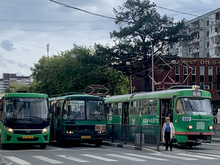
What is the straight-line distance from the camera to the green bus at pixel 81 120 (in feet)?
72.0

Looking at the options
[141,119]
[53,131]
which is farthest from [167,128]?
[53,131]

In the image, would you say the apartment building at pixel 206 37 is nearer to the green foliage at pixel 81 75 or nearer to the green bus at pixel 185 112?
the green foliage at pixel 81 75

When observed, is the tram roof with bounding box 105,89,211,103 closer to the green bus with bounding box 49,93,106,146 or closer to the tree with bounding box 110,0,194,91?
the green bus with bounding box 49,93,106,146

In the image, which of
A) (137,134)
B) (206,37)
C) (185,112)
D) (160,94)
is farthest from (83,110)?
(206,37)

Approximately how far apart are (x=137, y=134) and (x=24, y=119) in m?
5.52

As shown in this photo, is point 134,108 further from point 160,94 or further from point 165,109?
point 165,109

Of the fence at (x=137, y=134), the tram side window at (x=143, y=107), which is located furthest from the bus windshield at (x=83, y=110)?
the tram side window at (x=143, y=107)

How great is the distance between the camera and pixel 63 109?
74.1ft

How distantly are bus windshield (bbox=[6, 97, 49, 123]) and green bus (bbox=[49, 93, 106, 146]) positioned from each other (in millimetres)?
1459

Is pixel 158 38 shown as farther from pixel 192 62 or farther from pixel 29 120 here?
pixel 29 120

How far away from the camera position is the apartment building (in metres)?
83.4

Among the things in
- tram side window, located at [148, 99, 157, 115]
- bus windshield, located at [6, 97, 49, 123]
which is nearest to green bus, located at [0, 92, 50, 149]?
bus windshield, located at [6, 97, 49, 123]

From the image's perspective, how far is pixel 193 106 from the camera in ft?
71.5

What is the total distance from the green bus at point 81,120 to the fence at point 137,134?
143 centimetres
